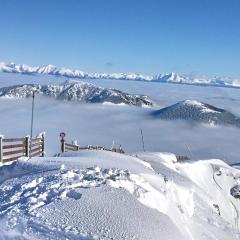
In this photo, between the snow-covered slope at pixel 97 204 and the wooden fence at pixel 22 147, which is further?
the wooden fence at pixel 22 147

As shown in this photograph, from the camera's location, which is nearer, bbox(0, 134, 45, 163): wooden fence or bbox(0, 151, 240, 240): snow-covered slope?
bbox(0, 151, 240, 240): snow-covered slope

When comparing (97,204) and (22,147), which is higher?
(97,204)

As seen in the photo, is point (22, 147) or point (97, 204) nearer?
point (97, 204)

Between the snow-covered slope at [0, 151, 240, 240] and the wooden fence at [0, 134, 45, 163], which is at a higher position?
the snow-covered slope at [0, 151, 240, 240]

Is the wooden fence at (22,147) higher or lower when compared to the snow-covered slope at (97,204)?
lower

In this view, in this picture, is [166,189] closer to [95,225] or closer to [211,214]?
[211,214]
